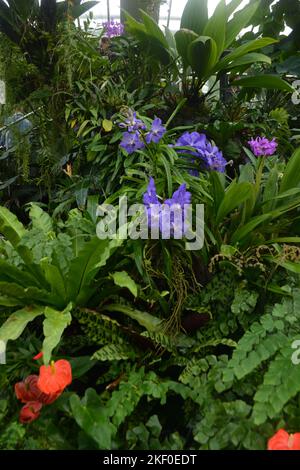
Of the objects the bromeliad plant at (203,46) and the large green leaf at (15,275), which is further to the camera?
the bromeliad plant at (203,46)

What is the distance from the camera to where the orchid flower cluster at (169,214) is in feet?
4.04

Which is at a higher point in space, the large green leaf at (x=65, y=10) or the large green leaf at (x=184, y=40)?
the large green leaf at (x=65, y=10)

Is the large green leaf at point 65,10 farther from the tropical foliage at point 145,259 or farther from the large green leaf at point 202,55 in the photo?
the large green leaf at point 202,55

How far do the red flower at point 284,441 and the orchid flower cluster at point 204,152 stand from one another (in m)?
0.99

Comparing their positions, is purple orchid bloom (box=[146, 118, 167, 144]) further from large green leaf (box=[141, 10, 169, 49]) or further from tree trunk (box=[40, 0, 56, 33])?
tree trunk (box=[40, 0, 56, 33])

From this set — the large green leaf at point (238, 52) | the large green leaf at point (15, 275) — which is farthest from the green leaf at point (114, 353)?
the large green leaf at point (238, 52)

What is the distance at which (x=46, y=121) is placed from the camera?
222 centimetres

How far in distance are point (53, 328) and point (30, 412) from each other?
20cm


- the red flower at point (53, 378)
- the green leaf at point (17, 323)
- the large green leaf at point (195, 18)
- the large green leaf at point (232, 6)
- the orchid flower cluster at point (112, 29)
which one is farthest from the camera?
the orchid flower cluster at point (112, 29)

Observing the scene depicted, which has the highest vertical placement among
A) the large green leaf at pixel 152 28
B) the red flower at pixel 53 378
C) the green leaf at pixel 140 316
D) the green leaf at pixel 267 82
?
the large green leaf at pixel 152 28

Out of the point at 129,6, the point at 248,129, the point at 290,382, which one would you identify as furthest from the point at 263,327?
the point at 129,6

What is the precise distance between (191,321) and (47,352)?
1.54 feet

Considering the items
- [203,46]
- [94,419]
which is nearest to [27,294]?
[94,419]

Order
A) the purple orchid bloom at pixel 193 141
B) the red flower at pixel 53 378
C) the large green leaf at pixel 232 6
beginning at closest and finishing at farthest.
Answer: the red flower at pixel 53 378
the purple orchid bloom at pixel 193 141
the large green leaf at pixel 232 6
